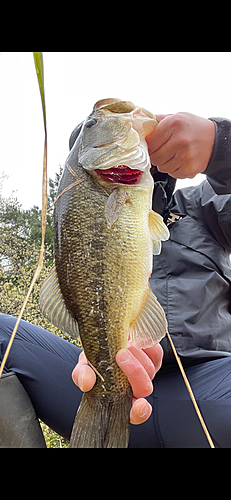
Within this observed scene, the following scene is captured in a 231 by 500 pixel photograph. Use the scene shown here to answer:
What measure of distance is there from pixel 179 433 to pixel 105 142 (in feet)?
3.69

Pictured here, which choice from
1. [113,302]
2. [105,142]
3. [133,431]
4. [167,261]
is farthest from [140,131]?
[133,431]

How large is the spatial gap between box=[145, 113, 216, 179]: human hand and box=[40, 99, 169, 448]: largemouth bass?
2.5 inches

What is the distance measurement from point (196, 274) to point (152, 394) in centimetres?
60

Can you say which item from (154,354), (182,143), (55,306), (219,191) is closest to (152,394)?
(154,354)

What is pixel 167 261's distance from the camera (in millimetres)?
1680

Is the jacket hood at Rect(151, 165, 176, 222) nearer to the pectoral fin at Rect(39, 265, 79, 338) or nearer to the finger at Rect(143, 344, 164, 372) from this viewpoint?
the finger at Rect(143, 344, 164, 372)

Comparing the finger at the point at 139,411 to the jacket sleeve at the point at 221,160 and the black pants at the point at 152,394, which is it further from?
the jacket sleeve at the point at 221,160

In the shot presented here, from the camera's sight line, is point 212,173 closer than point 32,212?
Yes

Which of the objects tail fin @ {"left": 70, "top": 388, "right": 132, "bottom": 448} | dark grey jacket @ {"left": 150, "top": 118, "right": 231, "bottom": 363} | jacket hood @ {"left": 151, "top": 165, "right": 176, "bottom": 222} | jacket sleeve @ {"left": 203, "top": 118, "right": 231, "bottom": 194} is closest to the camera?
tail fin @ {"left": 70, "top": 388, "right": 132, "bottom": 448}

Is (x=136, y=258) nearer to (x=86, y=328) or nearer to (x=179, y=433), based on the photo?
(x=86, y=328)

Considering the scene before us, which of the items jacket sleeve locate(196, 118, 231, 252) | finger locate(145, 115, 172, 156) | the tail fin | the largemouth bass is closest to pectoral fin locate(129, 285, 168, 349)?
the largemouth bass

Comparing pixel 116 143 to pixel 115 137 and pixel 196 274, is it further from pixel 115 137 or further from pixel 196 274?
pixel 196 274

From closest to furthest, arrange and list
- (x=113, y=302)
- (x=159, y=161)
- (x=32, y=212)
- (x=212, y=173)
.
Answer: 1. (x=113, y=302)
2. (x=159, y=161)
3. (x=212, y=173)
4. (x=32, y=212)

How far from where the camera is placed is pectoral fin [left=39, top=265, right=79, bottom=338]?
0.90 m
